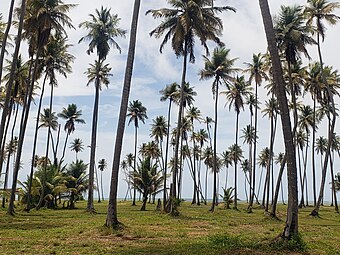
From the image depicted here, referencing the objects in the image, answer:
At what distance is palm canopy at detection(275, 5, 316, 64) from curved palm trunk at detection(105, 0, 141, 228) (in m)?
14.4

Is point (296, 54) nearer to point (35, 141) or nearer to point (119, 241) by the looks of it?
point (119, 241)

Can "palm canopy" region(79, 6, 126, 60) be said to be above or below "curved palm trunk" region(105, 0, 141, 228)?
above

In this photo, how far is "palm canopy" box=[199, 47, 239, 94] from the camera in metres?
37.4

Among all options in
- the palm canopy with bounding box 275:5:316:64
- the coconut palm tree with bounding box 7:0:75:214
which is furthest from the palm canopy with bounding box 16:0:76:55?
the palm canopy with bounding box 275:5:316:64

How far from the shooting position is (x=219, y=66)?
37125 millimetres

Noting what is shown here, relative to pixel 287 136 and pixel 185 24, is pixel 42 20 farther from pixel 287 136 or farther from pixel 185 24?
pixel 287 136

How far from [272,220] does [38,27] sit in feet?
76.6

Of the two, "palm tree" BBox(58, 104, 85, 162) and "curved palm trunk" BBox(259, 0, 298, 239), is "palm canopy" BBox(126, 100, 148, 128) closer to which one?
"palm tree" BBox(58, 104, 85, 162)

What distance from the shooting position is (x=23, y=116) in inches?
1146

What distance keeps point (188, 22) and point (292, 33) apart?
319 inches

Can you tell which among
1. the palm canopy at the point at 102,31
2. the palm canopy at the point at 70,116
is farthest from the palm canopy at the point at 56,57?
the palm canopy at the point at 70,116

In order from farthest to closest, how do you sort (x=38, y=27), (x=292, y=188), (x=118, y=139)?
(x=38, y=27) < (x=118, y=139) < (x=292, y=188)

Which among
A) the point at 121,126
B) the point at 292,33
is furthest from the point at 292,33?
the point at 121,126

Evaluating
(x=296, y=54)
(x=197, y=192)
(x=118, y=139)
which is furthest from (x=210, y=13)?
(x=197, y=192)
